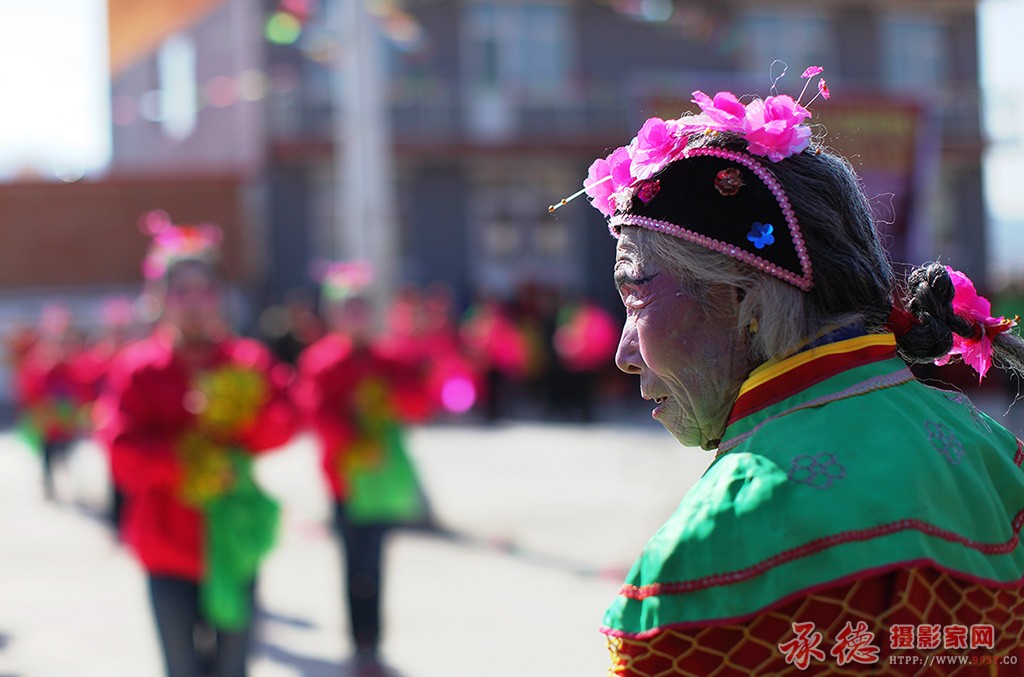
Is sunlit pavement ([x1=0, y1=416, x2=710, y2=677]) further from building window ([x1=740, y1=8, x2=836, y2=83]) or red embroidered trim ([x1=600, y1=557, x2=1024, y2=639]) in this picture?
building window ([x1=740, y1=8, x2=836, y2=83])

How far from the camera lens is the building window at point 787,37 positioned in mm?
23328

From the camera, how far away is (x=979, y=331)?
1849 millimetres

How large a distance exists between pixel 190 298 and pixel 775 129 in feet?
10.6

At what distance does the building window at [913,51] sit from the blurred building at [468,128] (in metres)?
0.04

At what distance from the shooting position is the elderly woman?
1.32 meters

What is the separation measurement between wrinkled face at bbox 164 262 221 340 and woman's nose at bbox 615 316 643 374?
3.00 metres

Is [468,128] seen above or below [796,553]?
above

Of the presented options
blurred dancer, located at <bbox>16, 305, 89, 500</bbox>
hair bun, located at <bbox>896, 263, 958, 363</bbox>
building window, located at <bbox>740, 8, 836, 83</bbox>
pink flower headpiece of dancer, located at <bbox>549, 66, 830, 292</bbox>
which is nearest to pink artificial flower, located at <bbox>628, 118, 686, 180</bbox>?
pink flower headpiece of dancer, located at <bbox>549, 66, 830, 292</bbox>

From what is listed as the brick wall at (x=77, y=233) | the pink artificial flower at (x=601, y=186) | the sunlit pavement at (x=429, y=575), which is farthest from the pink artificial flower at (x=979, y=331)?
the brick wall at (x=77, y=233)

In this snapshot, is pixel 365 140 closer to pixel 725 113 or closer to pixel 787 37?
pixel 725 113

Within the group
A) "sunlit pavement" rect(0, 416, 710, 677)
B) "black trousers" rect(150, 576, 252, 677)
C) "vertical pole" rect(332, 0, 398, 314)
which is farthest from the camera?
"vertical pole" rect(332, 0, 398, 314)

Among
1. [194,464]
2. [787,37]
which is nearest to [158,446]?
[194,464]

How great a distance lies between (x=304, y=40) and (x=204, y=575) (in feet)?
54.2

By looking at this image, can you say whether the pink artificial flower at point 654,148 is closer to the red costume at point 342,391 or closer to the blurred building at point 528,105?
the red costume at point 342,391
